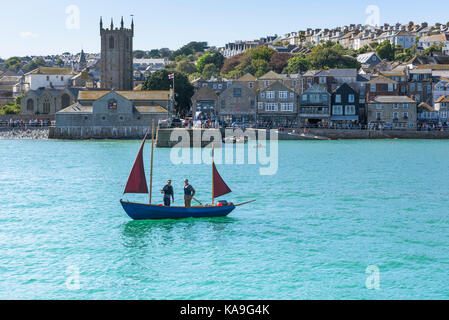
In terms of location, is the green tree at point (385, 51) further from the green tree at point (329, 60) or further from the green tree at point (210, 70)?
the green tree at point (210, 70)

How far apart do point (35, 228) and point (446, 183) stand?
29.0 m

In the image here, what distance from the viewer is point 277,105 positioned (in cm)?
9825

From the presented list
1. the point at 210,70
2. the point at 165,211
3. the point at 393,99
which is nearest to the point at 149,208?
the point at 165,211

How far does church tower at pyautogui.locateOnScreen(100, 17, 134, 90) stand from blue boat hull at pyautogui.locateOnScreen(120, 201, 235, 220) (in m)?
95.7

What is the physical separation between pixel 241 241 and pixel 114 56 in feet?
333

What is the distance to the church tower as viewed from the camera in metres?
119

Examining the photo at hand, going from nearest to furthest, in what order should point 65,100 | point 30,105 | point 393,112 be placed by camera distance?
point 393,112
point 65,100
point 30,105

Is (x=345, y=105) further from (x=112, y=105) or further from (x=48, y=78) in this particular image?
(x=48, y=78)

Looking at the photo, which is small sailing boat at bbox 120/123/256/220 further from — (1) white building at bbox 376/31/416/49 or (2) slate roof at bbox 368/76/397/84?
(1) white building at bbox 376/31/416/49

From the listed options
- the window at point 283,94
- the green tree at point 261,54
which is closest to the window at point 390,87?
the window at point 283,94

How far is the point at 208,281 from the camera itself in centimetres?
1895

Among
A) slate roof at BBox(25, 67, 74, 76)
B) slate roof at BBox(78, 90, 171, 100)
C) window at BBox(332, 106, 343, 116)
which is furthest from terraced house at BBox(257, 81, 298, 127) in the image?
slate roof at BBox(25, 67, 74, 76)

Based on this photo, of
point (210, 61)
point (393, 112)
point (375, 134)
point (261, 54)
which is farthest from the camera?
point (210, 61)
